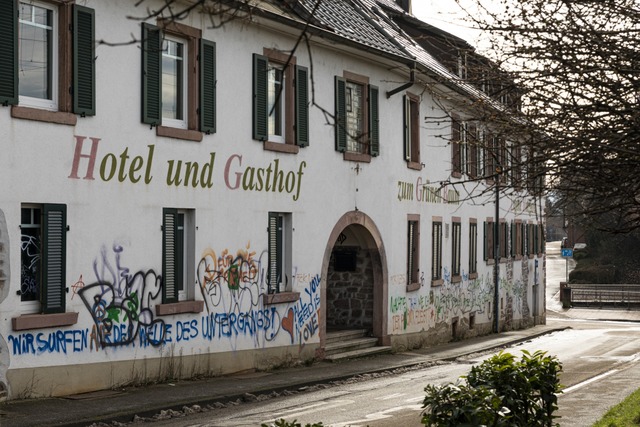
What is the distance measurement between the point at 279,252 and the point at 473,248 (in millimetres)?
14472

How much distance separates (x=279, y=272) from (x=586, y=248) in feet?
205

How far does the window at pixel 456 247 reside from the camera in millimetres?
30969

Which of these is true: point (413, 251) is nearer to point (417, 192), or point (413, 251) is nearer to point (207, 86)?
point (417, 192)

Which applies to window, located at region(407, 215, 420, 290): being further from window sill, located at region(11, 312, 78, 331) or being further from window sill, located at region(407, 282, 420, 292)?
window sill, located at region(11, 312, 78, 331)

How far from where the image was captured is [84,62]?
14.8 meters

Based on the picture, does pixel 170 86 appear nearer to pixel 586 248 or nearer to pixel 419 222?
pixel 419 222

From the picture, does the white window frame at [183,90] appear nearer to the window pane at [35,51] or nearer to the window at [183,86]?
the window at [183,86]

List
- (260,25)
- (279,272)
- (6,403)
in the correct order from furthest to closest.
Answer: (279,272) < (260,25) < (6,403)

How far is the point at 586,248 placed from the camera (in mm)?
79062

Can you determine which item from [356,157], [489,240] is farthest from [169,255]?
[489,240]

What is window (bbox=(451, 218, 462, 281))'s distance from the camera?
3097 cm

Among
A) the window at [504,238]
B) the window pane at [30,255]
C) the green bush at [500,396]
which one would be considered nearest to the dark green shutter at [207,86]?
the window pane at [30,255]

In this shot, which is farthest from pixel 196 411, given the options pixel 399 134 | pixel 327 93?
pixel 399 134

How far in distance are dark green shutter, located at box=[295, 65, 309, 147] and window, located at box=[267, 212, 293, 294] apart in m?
1.59
